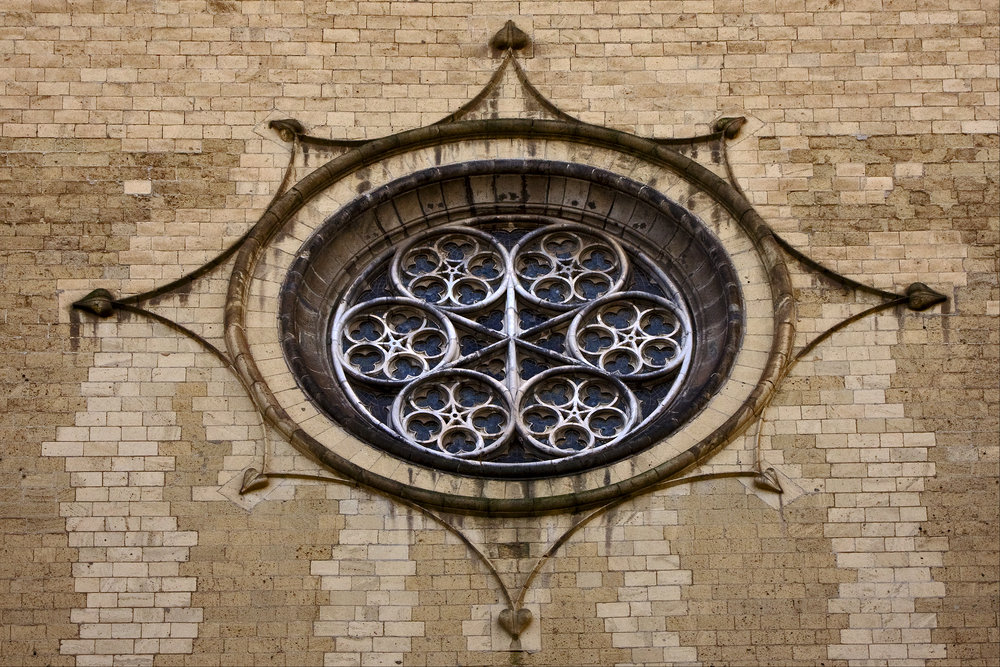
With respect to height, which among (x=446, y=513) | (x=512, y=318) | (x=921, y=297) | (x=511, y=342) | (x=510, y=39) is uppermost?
(x=510, y=39)

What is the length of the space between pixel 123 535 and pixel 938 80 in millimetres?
7714

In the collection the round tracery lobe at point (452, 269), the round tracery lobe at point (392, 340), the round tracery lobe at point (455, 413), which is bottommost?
the round tracery lobe at point (455, 413)

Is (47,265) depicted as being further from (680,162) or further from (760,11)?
(760,11)

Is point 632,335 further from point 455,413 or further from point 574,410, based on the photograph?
point 455,413

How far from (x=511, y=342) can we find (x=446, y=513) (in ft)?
6.27

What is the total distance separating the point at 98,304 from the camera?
15.0 metres

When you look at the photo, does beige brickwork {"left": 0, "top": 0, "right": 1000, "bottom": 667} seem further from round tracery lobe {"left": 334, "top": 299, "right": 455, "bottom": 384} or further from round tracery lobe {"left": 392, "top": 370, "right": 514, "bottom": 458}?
round tracery lobe {"left": 334, "top": 299, "right": 455, "bottom": 384}

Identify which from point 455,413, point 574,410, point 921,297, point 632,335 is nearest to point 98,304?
point 455,413

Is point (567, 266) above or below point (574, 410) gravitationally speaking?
above

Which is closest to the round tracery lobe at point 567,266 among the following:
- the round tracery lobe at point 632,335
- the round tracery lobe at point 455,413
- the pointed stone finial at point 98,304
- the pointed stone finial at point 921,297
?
the round tracery lobe at point 632,335

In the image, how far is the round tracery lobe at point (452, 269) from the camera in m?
15.9

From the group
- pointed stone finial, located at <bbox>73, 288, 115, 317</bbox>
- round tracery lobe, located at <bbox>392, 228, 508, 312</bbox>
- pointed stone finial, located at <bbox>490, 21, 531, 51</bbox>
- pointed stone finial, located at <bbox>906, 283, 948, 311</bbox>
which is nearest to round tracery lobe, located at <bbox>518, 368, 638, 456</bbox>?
round tracery lobe, located at <bbox>392, 228, 508, 312</bbox>

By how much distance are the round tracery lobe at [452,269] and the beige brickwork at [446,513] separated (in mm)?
1052

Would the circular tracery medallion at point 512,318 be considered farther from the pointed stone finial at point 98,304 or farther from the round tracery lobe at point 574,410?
the pointed stone finial at point 98,304
